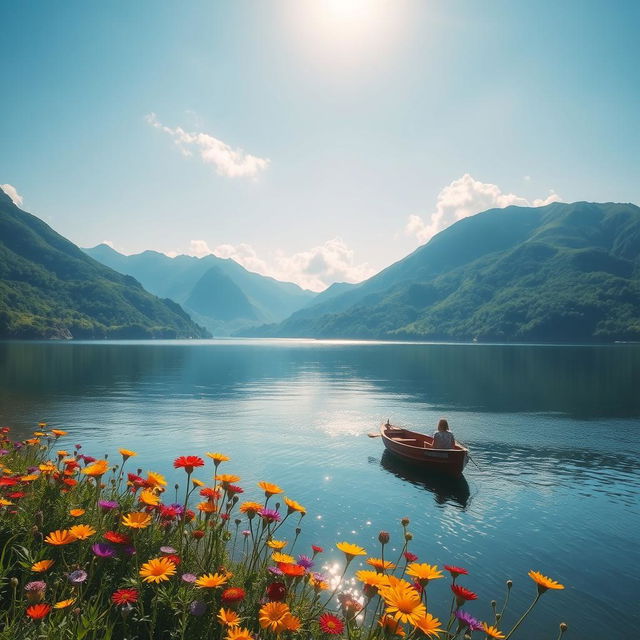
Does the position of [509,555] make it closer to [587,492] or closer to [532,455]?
[587,492]

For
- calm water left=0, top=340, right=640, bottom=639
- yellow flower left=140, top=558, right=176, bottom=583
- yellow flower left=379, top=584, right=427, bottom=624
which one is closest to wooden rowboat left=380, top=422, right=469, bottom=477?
calm water left=0, top=340, right=640, bottom=639

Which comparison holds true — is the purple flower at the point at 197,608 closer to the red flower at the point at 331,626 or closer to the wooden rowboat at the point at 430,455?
the red flower at the point at 331,626

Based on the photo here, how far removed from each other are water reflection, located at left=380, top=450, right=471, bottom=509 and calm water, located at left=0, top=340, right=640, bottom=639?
0.46 ft

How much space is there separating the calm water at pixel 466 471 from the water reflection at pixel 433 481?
14 centimetres

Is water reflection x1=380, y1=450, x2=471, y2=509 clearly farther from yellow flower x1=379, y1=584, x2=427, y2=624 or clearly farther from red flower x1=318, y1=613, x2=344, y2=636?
yellow flower x1=379, y1=584, x2=427, y2=624

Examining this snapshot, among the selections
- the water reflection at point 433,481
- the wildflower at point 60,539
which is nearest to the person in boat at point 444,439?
the water reflection at point 433,481

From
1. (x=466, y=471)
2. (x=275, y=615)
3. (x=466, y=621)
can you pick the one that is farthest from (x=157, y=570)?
(x=466, y=471)

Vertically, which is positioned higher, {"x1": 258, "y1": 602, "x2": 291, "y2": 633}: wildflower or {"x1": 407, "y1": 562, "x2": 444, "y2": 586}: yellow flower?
{"x1": 407, "y1": 562, "x2": 444, "y2": 586}: yellow flower

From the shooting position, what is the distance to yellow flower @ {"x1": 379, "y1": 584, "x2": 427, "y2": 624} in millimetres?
3830

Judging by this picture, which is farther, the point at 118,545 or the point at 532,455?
the point at 532,455

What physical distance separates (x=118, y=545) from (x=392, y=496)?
1755 centimetres

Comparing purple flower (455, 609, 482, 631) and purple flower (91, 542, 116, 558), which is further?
purple flower (91, 542, 116, 558)

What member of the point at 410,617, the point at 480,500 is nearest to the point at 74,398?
the point at 480,500

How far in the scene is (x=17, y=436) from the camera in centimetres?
2711
